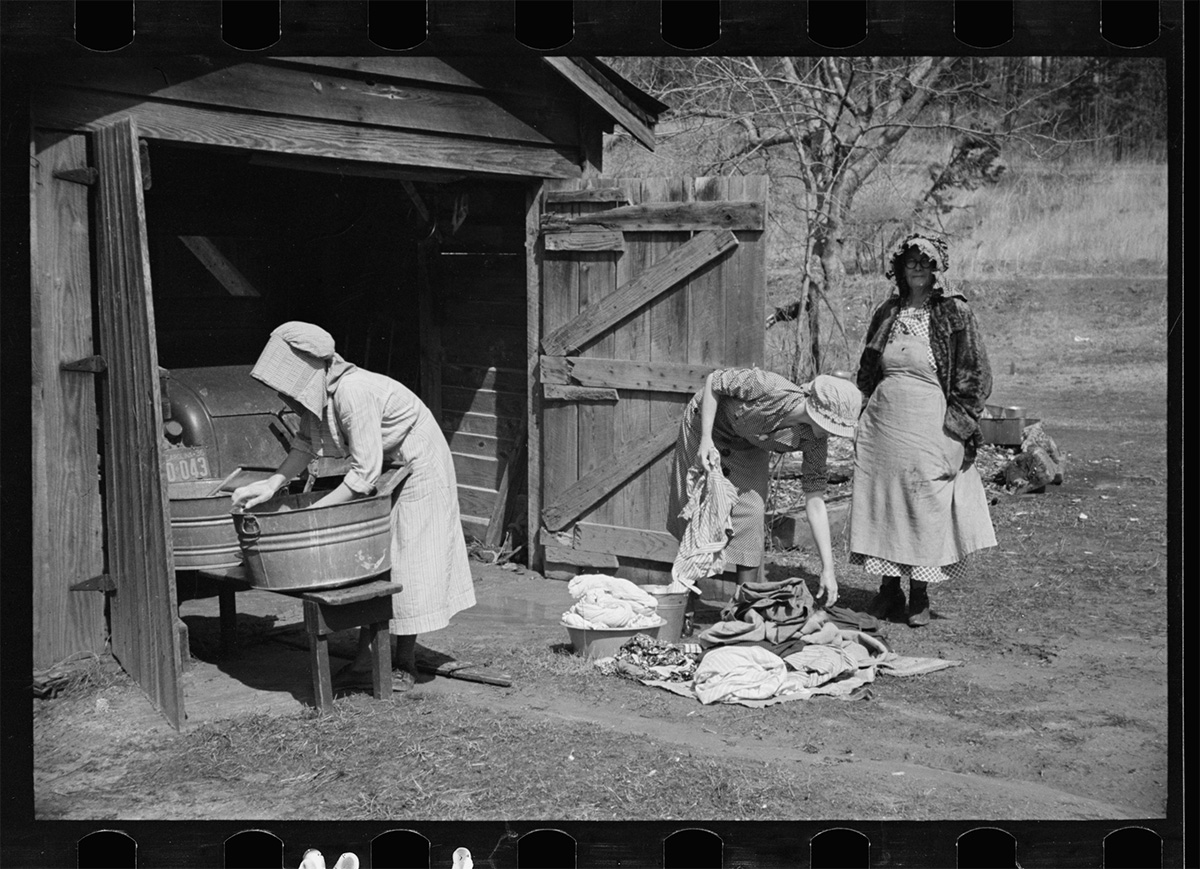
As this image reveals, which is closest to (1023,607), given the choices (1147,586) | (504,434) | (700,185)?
(1147,586)

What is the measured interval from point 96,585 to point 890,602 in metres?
4.41

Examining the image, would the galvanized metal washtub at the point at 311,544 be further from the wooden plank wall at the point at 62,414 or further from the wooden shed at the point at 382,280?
the wooden plank wall at the point at 62,414

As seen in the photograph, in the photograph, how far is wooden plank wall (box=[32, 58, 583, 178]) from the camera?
654 cm

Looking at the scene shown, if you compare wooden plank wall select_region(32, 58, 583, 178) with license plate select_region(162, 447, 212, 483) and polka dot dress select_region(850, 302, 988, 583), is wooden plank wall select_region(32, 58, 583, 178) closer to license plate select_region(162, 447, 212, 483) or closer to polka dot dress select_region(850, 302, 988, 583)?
license plate select_region(162, 447, 212, 483)

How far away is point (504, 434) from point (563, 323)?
4.64 ft

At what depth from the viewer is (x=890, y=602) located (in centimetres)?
767

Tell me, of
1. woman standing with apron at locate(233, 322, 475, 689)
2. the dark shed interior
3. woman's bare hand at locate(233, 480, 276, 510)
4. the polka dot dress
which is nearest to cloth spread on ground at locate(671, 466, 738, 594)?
the polka dot dress

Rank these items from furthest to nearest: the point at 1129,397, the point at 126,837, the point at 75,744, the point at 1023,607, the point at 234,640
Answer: the point at 1129,397 < the point at 1023,607 < the point at 234,640 < the point at 75,744 < the point at 126,837

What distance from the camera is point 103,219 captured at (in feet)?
20.6

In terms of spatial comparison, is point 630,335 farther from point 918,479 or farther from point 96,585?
point 96,585

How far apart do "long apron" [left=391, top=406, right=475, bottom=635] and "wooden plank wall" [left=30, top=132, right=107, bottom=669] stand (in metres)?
1.60

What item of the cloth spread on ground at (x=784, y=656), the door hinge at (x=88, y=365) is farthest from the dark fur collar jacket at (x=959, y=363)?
the door hinge at (x=88, y=365)

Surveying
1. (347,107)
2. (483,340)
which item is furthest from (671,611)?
(483,340)

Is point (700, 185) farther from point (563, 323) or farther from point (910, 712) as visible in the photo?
point (910, 712)
